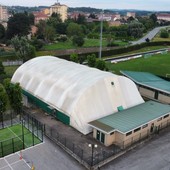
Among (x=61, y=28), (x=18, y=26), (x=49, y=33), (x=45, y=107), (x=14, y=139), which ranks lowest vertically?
(x=14, y=139)

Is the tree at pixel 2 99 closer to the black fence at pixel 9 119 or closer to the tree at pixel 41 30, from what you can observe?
the black fence at pixel 9 119

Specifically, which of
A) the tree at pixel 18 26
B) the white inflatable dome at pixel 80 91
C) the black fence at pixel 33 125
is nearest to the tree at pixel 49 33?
the tree at pixel 18 26

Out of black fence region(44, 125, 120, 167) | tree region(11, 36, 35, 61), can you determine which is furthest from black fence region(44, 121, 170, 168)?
tree region(11, 36, 35, 61)

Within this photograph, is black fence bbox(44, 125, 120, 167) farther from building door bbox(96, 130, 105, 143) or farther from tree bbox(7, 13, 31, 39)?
tree bbox(7, 13, 31, 39)

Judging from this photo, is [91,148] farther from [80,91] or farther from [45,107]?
[45,107]

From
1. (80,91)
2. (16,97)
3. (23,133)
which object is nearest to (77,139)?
(80,91)
